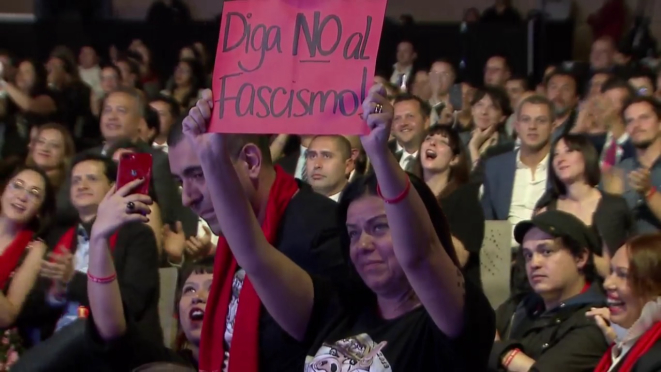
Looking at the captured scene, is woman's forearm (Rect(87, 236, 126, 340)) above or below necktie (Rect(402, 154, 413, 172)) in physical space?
below

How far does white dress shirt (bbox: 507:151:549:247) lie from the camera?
5301mm

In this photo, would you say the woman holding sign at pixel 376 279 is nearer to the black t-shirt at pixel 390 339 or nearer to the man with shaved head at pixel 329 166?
the black t-shirt at pixel 390 339

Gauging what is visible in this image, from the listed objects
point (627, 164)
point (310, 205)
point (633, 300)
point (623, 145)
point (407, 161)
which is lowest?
point (633, 300)

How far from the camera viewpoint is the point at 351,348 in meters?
2.16

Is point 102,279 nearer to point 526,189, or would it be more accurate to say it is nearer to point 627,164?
point 526,189

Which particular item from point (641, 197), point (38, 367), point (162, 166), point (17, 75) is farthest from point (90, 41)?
point (38, 367)

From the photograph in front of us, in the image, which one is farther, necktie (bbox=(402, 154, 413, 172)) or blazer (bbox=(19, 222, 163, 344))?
necktie (bbox=(402, 154, 413, 172))

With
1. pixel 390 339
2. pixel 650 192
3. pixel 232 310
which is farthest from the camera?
pixel 650 192

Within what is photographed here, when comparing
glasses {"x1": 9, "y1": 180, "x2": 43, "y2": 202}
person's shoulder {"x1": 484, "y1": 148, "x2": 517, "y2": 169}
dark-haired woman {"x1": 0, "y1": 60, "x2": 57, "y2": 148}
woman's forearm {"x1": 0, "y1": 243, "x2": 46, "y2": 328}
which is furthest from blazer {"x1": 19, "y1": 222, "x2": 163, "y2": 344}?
dark-haired woman {"x1": 0, "y1": 60, "x2": 57, "y2": 148}

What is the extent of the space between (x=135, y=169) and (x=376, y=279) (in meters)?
0.75

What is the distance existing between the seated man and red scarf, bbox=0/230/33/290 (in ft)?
0.32

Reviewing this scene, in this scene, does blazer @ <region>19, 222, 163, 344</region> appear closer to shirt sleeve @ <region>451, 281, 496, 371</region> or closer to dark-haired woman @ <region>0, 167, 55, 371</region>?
dark-haired woman @ <region>0, 167, 55, 371</region>

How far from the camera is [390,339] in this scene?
2.12m

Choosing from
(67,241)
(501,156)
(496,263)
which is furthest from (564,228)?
(501,156)
